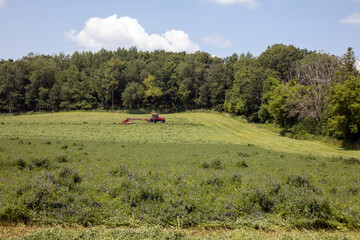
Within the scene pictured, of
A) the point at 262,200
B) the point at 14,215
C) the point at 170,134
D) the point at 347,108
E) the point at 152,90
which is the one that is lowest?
the point at 170,134

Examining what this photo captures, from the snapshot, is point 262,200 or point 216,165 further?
point 216,165

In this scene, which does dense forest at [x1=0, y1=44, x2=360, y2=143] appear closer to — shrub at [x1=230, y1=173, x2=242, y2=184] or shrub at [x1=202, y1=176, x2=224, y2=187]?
shrub at [x1=230, y1=173, x2=242, y2=184]

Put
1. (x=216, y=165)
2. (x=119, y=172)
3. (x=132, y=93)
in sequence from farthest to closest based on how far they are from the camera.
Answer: (x=132, y=93), (x=216, y=165), (x=119, y=172)

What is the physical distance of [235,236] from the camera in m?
6.95

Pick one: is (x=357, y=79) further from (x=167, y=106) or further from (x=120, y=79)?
(x=120, y=79)

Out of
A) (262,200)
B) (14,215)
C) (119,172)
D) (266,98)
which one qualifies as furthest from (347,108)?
(14,215)

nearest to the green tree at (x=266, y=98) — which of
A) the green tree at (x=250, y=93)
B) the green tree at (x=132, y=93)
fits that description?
the green tree at (x=250, y=93)

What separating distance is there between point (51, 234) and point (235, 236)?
5244 millimetres

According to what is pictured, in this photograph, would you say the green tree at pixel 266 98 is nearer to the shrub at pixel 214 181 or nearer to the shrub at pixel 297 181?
the shrub at pixel 297 181

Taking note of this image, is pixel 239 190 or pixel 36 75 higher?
pixel 36 75

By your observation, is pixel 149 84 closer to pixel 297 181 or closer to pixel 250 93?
pixel 250 93

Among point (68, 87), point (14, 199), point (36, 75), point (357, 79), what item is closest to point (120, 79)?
point (68, 87)

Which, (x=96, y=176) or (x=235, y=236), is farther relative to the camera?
(x=96, y=176)

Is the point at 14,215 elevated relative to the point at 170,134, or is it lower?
elevated
